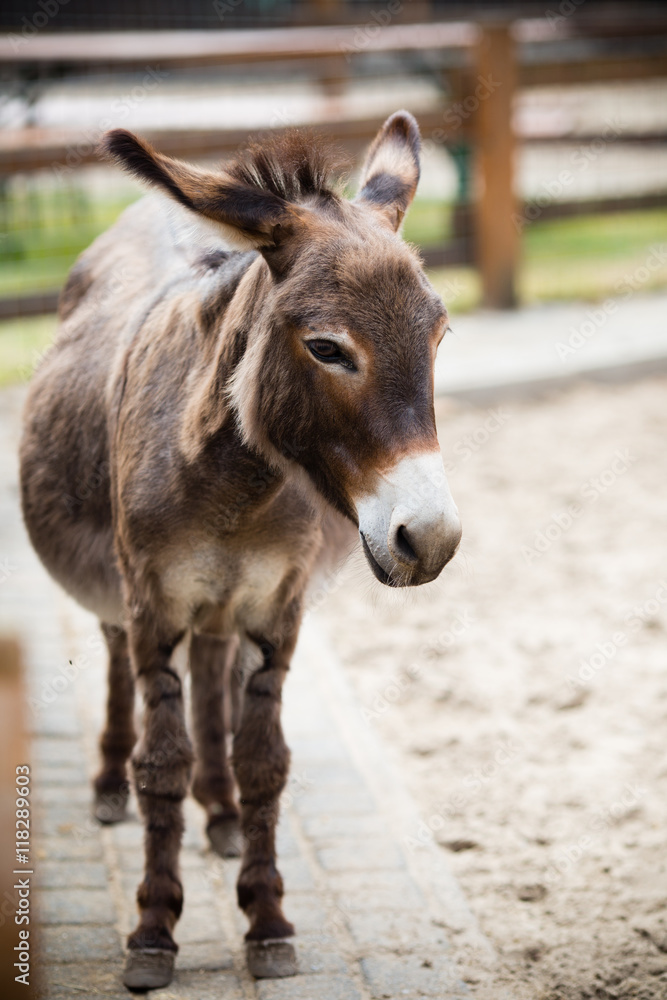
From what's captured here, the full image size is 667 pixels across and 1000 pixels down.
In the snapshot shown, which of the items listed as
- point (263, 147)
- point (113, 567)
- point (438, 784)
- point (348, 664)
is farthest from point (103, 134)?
point (348, 664)

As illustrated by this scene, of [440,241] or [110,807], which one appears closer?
[110,807]

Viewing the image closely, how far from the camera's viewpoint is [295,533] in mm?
2701

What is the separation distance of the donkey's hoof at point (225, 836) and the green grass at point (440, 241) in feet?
15.1

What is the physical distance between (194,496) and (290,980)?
4.21 ft

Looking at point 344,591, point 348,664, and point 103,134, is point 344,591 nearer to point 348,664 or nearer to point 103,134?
point 348,664

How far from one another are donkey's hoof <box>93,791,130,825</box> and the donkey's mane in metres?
2.09

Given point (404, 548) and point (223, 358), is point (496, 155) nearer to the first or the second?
point (223, 358)

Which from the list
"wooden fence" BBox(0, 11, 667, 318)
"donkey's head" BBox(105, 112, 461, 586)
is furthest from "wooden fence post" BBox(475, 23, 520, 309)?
"donkey's head" BBox(105, 112, 461, 586)

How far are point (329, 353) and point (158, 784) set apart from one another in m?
1.28

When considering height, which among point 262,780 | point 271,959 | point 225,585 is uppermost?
point 225,585

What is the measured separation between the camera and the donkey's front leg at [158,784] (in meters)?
2.74

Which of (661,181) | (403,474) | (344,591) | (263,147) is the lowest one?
(344,591)

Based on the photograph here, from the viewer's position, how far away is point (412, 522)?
6.72ft

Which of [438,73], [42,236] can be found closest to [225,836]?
[42,236]
